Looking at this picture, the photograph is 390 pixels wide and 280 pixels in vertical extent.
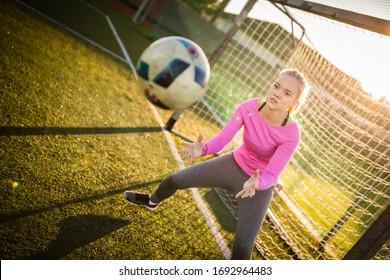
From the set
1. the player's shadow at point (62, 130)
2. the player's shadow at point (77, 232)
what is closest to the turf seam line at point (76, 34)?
the player's shadow at point (62, 130)

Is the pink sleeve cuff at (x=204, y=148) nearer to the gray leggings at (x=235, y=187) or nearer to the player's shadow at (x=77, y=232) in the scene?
the gray leggings at (x=235, y=187)

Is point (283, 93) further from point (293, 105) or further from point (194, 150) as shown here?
point (194, 150)

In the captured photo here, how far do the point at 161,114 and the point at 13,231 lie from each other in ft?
14.8

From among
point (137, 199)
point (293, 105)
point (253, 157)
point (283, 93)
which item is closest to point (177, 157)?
point (137, 199)

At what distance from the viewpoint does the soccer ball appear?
220 cm

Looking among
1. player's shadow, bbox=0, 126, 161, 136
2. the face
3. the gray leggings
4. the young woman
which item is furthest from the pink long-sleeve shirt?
player's shadow, bbox=0, 126, 161, 136

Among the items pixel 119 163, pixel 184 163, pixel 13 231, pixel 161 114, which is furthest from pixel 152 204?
pixel 161 114

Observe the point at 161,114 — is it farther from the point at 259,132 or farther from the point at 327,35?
the point at 259,132

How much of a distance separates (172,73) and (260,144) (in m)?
1.06

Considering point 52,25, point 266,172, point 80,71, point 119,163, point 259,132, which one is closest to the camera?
point 266,172

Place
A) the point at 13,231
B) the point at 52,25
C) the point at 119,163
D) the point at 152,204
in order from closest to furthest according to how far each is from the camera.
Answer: the point at 13,231, the point at 152,204, the point at 119,163, the point at 52,25

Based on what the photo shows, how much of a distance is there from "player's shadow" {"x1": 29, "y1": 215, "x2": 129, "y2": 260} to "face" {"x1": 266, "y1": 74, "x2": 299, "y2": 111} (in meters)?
1.90
